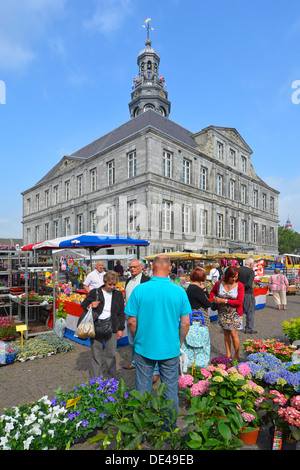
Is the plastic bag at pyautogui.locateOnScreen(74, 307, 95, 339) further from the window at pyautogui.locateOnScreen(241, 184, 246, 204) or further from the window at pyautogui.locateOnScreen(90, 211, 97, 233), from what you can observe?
the window at pyautogui.locateOnScreen(241, 184, 246, 204)

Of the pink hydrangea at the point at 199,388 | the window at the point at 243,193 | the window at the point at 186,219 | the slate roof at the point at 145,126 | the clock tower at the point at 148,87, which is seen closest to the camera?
the pink hydrangea at the point at 199,388

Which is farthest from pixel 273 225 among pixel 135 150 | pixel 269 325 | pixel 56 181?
pixel 269 325

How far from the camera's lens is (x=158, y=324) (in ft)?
9.46

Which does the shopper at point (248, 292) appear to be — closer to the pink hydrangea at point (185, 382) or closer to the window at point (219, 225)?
the pink hydrangea at point (185, 382)

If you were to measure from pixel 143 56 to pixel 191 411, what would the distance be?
2126 inches

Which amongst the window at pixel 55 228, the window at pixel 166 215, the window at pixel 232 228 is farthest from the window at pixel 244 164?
the window at pixel 55 228

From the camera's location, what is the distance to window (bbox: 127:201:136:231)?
27125 mm

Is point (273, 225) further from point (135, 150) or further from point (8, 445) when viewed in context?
point (8, 445)

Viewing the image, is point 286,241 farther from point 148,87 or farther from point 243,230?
point 148,87

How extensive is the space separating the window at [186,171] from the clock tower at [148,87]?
760 inches

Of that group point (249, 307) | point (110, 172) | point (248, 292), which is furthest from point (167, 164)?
point (249, 307)

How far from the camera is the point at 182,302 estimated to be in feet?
9.88

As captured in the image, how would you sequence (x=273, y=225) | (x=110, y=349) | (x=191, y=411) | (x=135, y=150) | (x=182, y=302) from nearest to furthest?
(x=191, y=411) < (x=182, y=302) < (x=110, y=349) < (x=135, y=150) < (x=273, y=225)

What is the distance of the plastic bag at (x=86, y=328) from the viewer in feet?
13.6
